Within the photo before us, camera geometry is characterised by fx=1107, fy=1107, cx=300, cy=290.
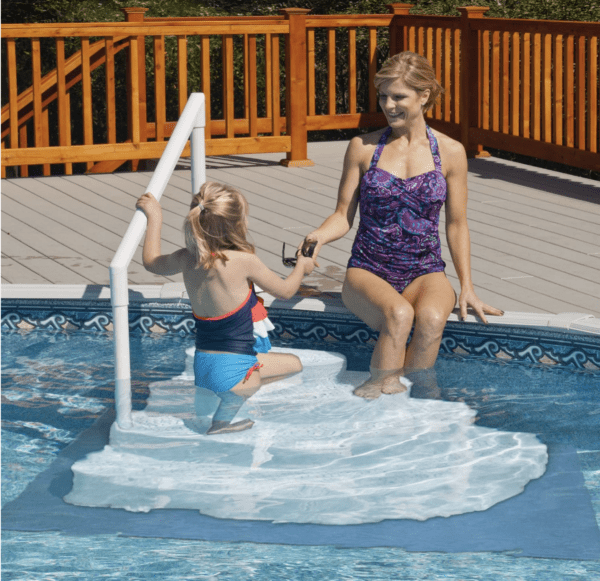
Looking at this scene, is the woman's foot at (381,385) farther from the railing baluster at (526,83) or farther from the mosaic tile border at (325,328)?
the railing baluster at (526,83)

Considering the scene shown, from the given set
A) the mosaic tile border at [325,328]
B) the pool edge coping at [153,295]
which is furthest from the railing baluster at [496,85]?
the mosaic tile border at [325,328]

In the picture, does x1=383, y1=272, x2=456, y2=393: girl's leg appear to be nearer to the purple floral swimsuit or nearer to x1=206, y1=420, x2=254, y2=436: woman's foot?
the purple floral swimsuit

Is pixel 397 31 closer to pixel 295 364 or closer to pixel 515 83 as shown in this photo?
pixel 515 83

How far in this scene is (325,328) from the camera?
4.79 m

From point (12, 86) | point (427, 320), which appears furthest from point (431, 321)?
point (12, 86)

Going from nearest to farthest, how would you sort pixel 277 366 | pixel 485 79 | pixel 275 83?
pixel 277 366 < pixel 485 79 < pixel 275 83

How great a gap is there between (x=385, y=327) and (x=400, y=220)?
0.47 m

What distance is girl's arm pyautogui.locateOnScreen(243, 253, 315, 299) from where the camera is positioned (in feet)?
12.6

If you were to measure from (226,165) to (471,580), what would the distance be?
20.9ft

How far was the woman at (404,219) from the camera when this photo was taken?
4191mm

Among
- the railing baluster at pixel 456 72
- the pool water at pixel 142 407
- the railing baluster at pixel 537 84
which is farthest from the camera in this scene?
the railing baluster at pixel 456 72

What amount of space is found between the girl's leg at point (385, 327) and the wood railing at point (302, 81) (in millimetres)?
3858

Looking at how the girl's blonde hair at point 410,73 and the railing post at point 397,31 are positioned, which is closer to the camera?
the girl's blonde hair at point 410,73

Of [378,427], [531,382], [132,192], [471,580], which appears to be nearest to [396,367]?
[378,427]
